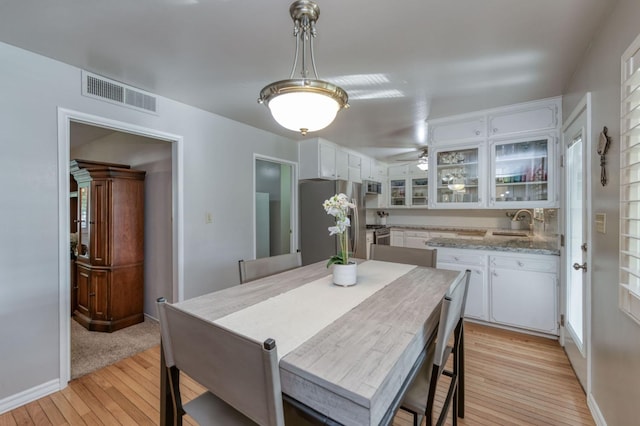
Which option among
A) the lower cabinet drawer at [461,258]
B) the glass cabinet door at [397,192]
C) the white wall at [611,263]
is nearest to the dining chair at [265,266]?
the lower cabinet drawer at [461,258]

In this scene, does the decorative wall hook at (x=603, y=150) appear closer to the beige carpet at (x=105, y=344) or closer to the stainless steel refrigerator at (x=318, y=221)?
the stainless steel refrigerator at (x=318, y=221)

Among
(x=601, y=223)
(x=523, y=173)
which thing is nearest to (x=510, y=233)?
(x=523, y=173)

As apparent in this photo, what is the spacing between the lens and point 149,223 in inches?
131

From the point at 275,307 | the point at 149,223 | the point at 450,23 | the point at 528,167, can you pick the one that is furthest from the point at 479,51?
the point at 149,223

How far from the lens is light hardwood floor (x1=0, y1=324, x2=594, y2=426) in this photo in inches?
66.1

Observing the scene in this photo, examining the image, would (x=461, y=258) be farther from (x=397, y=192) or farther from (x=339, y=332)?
(x=397, y=192)

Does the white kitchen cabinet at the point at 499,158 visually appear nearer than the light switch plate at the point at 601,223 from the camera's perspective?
No

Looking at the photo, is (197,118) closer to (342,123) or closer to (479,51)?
(342,123)

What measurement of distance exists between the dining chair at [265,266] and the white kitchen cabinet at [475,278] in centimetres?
179

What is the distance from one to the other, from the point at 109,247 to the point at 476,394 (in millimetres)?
3506

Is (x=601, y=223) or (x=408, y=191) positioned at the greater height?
(x=408, y=191)

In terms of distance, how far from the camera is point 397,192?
19.5 ft

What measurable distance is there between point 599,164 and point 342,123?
7.66 feet

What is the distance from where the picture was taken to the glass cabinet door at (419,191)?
551 cm
